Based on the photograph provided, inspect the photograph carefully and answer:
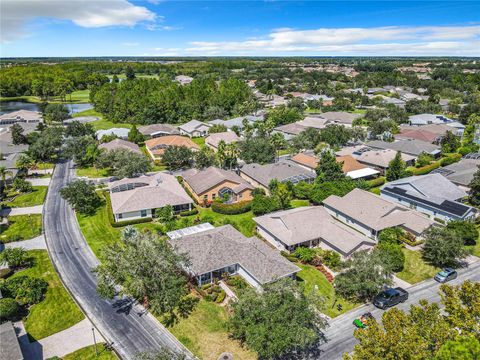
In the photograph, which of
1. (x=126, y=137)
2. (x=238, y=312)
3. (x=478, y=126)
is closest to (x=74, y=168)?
(x=126, y=137)

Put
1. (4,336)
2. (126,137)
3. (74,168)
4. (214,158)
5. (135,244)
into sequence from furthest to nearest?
(126,137), (74,168), (214,158), (135,244), (4,336)

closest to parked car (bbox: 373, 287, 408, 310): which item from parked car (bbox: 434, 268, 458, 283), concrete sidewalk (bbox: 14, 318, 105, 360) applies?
parked car (bbox: 434, 268, 458, 283)

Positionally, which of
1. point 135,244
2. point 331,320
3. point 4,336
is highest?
point 135,244

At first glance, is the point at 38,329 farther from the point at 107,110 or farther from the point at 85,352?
the point at 107,110

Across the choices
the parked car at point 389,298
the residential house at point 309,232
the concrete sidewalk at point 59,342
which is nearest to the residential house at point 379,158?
the residential house at point 309,232

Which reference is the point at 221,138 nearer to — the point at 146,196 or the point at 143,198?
the point at 146,196

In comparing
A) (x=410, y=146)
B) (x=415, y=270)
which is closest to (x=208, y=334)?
(x=415, y=270)
